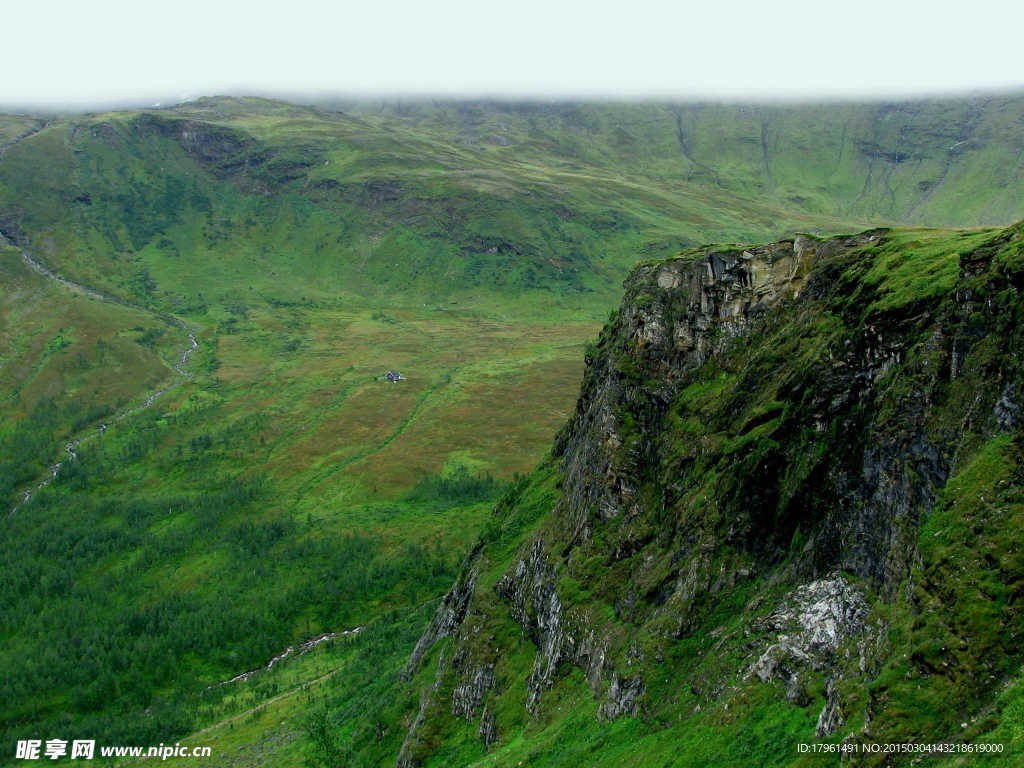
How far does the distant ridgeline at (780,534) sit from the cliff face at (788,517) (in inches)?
4.8

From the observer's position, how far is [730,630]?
34469mm

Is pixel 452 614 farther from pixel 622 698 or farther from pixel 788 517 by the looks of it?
pixel 788 517

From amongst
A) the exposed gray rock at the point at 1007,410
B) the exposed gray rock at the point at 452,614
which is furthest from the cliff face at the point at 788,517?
the exposed gray rock at the point at 452,614

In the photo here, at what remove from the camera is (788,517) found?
1393 inches

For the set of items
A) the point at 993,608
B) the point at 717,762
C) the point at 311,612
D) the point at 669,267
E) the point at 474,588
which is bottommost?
the point at 311,612

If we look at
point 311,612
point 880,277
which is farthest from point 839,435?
point 311,612

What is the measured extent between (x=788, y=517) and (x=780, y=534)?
103 centimetres

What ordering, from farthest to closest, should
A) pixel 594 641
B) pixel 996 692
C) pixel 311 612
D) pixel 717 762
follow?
pixel 311 612
pixel 594 641
pixel 717 762
pixel 996 692

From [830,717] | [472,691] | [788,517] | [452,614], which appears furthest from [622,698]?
[452,614]

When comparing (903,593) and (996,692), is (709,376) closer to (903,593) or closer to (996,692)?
(903,593)

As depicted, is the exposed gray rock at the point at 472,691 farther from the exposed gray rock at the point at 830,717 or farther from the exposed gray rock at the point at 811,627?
the exposed gray rock at the point at 830,717

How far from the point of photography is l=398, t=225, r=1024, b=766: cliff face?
23.9m

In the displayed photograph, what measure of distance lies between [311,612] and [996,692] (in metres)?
129

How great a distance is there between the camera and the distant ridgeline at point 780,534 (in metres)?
23.6
